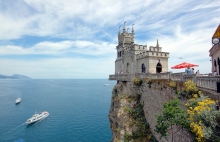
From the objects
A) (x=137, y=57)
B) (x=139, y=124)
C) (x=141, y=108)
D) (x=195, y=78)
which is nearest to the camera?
(x=195, y=78)

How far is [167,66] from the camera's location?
74.7 ft

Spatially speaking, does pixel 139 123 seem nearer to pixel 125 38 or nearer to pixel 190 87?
pixel 190 87

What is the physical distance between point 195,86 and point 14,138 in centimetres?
4675

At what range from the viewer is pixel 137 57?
2497 centimetres

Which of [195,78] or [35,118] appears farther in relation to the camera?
[35,118]

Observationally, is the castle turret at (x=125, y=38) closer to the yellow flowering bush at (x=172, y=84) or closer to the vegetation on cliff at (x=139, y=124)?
the vegetation on cliff at (x=139, y=124)

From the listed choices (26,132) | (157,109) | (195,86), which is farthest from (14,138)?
(195,86)

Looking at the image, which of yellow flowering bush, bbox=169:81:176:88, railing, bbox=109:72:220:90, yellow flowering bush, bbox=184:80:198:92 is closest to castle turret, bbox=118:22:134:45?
railing, bbox=109:72:220:90

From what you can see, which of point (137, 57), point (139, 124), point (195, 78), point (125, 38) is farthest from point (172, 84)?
point (125, 38)

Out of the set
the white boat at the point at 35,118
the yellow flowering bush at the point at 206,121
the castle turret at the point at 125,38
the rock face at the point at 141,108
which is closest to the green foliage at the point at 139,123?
the rock face at the point at 141,108

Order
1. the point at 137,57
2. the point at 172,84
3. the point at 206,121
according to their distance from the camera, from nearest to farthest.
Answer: the point at 206,121
the point at 172,84
the point at 137,57

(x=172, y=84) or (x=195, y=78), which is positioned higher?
(x=195, y=78)

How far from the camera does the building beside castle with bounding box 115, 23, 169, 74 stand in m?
22.0

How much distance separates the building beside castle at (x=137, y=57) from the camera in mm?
22031
